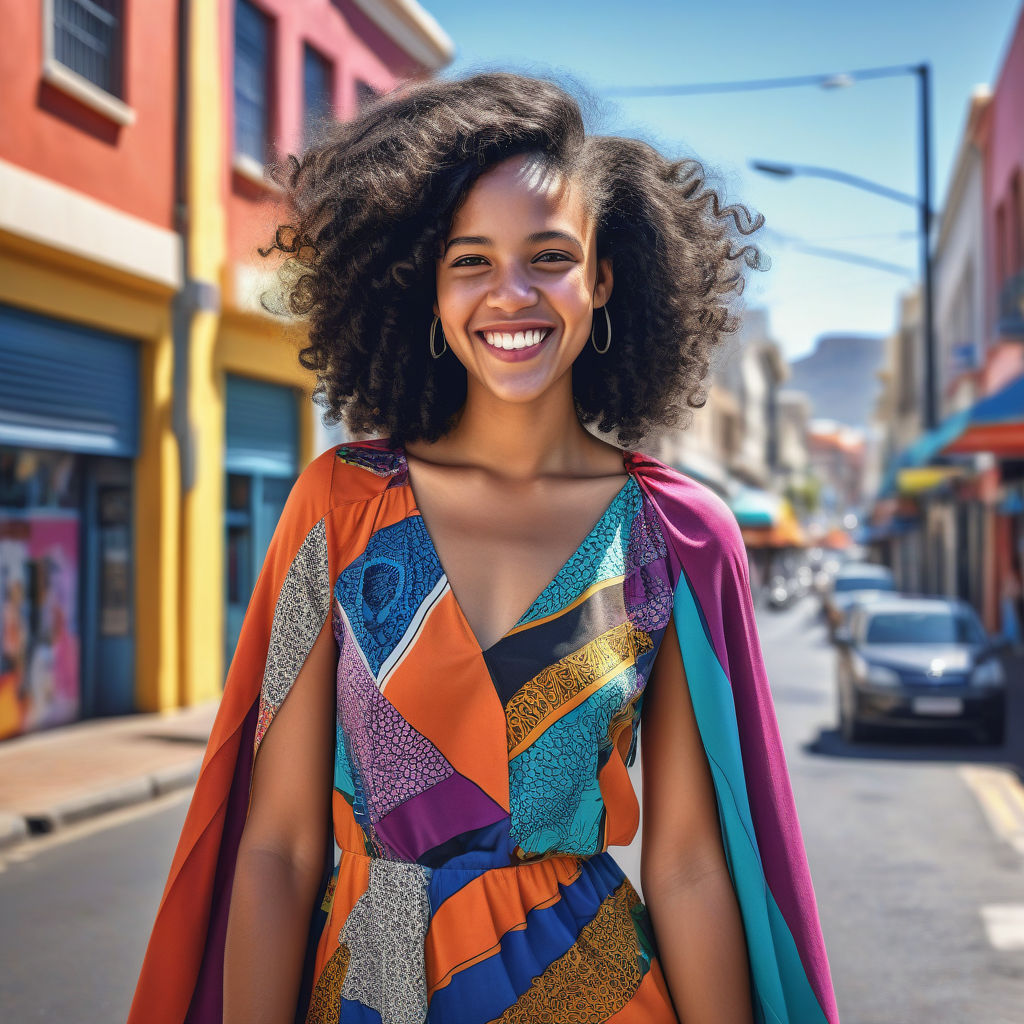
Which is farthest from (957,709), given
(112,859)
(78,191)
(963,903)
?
(78,191)

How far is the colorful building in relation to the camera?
10203 mm

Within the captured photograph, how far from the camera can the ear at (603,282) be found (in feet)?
6.93

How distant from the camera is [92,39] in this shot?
11172mm

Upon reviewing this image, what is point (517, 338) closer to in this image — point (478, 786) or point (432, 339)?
point (432, 339)

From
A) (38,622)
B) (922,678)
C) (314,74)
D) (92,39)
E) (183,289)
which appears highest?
(314,74)

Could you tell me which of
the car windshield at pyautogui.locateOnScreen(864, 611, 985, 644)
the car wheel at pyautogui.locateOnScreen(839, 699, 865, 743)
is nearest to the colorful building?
the car wheel at pyautogui.locateOnScreen(839, 699, 865, 743)

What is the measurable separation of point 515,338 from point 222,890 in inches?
33.9

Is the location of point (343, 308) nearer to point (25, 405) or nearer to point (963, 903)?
point (963, 903)

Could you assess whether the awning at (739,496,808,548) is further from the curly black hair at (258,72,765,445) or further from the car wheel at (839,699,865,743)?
the curly black hair at (258,72,765,445)

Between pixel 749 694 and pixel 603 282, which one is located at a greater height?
pixel 603 282

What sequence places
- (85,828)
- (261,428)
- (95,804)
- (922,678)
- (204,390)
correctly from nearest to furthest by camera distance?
(85,828)
(95,804)
(922,678)
(204,390)
(261,428)

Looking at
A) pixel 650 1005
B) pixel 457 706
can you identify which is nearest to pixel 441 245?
pixel 457 706

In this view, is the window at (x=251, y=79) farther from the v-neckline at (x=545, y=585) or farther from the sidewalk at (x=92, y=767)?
the v-neckline at (x=545, y=585)

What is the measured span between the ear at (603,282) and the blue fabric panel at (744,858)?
0.60 metres
